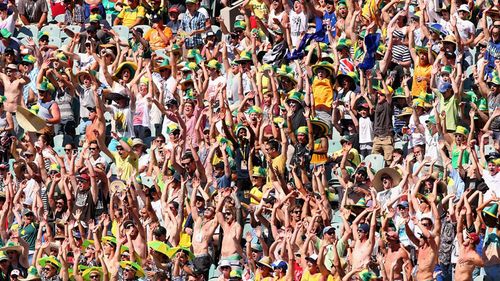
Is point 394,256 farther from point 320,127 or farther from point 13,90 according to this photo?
point 13,90

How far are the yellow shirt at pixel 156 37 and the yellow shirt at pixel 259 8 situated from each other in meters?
1.23

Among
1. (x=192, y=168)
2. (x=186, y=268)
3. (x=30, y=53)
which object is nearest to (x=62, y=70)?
(x=30, y=53)

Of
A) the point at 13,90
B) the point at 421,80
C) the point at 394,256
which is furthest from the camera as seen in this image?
the point at 13,90

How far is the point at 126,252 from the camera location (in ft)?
88.5

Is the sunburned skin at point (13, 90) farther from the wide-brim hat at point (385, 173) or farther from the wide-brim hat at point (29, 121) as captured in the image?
the wide-brim hat at point (385, 173)

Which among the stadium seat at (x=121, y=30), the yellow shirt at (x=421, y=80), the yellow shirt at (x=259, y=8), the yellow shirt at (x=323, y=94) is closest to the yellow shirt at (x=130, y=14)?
the stadium seat at (x=121, y=30)

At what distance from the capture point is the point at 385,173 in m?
27.6

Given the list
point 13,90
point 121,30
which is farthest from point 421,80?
point 13,90

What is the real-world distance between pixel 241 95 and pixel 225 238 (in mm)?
3743

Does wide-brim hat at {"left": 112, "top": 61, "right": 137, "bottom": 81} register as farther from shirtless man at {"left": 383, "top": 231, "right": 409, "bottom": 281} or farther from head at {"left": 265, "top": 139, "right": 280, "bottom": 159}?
shirtless man at {"left": 383, "top": 231, "right": 409, "bottom": 281}

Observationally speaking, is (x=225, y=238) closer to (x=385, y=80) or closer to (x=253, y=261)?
(x=253, y=261)

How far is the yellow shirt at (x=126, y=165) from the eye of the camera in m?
29.3

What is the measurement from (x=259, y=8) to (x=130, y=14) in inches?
80.5

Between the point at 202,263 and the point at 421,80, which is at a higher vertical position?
the point at 421,80
